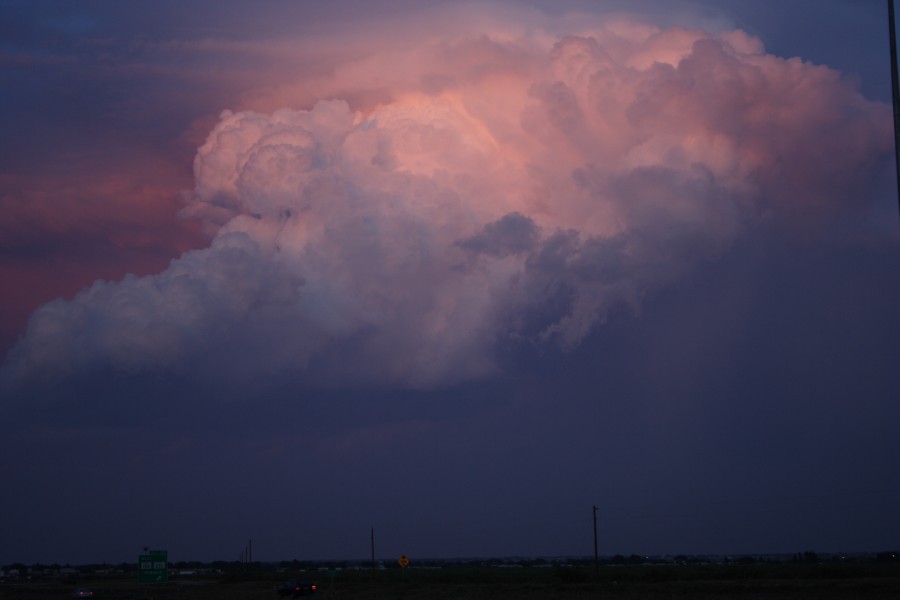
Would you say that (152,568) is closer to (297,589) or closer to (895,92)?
(297,589)

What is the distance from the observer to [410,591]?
97125 millimetres

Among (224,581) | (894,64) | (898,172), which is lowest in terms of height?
(224,581)

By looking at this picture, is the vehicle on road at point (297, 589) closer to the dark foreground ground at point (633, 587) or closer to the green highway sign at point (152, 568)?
the dark foreground ground at point (633, 587)

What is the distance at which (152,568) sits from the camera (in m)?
65.2

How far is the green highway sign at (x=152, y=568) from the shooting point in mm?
64875

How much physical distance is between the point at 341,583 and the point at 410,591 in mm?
28116

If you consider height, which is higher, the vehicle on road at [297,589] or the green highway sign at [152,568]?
the green highway sign at [152,568]

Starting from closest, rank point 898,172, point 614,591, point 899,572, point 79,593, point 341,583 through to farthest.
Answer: point 898,172
point 614,591
point 79,593
point 899,572
point 341,583

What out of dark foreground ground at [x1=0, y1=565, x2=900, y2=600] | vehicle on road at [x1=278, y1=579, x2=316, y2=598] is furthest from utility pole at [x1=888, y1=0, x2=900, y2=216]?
vehicle on road at [x1=278, y1=579, x2=316, y2=598]

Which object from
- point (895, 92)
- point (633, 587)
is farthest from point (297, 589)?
point (895, 92)

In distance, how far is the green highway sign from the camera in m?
64.9

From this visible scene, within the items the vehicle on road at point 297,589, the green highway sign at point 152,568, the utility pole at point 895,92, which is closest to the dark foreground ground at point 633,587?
the vehicle on road at point 297,589

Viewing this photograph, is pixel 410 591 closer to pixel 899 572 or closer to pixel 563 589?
pixel 563 589

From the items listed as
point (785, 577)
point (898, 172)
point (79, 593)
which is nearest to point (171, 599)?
point (79, 593)
